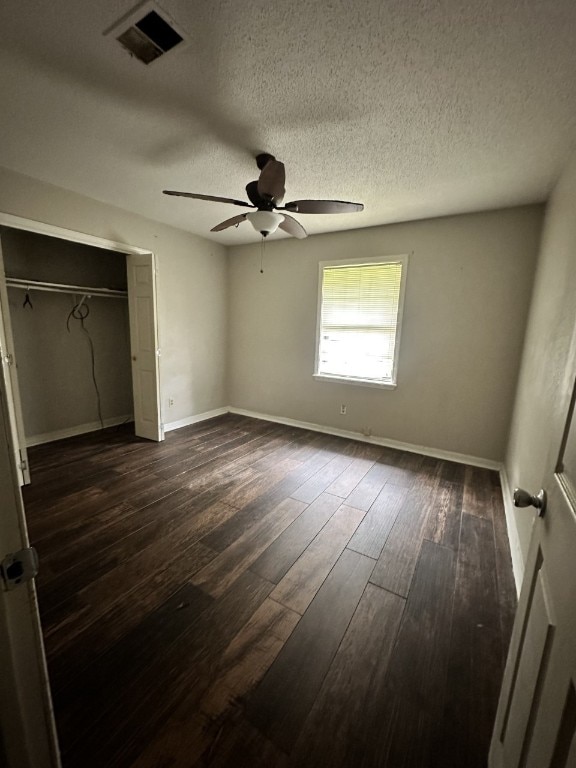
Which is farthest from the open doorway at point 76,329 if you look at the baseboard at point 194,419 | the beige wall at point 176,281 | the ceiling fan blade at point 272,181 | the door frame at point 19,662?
the door frame at point 19,662

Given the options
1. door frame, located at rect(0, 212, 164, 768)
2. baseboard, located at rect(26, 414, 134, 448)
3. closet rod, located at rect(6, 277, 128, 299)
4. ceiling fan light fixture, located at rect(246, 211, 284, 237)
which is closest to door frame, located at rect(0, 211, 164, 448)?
closet rod, located at rect(6, 277, 128, 299)

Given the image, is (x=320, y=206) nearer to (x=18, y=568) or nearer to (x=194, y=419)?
(x=18, y=568)

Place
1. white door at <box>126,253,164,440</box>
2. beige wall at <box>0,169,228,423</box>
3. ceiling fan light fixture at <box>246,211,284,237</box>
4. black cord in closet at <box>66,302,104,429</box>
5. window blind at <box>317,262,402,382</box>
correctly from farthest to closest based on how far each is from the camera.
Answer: black cord in closet at <box>66,302,104,429</box>
window blind at <box>317,262,402,382</box>
white door at <box>126,253,164,440</box>
beige wall at <box>0,169,228,423</box>
ceiling fan light fixture at <box>246,211,284,237</box>

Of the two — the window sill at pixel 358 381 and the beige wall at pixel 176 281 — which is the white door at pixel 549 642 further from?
the beige wall at pixel 176 281

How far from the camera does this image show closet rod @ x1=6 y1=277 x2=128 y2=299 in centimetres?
307

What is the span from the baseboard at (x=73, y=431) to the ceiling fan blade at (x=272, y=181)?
3.62 meters

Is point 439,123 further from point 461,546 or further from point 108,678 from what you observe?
point 108,678

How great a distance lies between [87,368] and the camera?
4.00 metres

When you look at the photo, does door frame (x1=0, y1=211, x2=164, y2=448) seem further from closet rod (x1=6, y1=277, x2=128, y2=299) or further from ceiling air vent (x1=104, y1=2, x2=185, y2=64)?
ceiling air vent (x1=104, y1=2, x2=185, y2=64)

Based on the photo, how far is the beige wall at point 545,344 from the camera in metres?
1.66

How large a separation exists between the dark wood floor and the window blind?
1564mm

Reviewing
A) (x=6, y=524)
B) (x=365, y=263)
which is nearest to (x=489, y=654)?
(x=6, y=524)

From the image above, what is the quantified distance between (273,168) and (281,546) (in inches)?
94.2

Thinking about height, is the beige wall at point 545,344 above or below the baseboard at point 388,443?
above
